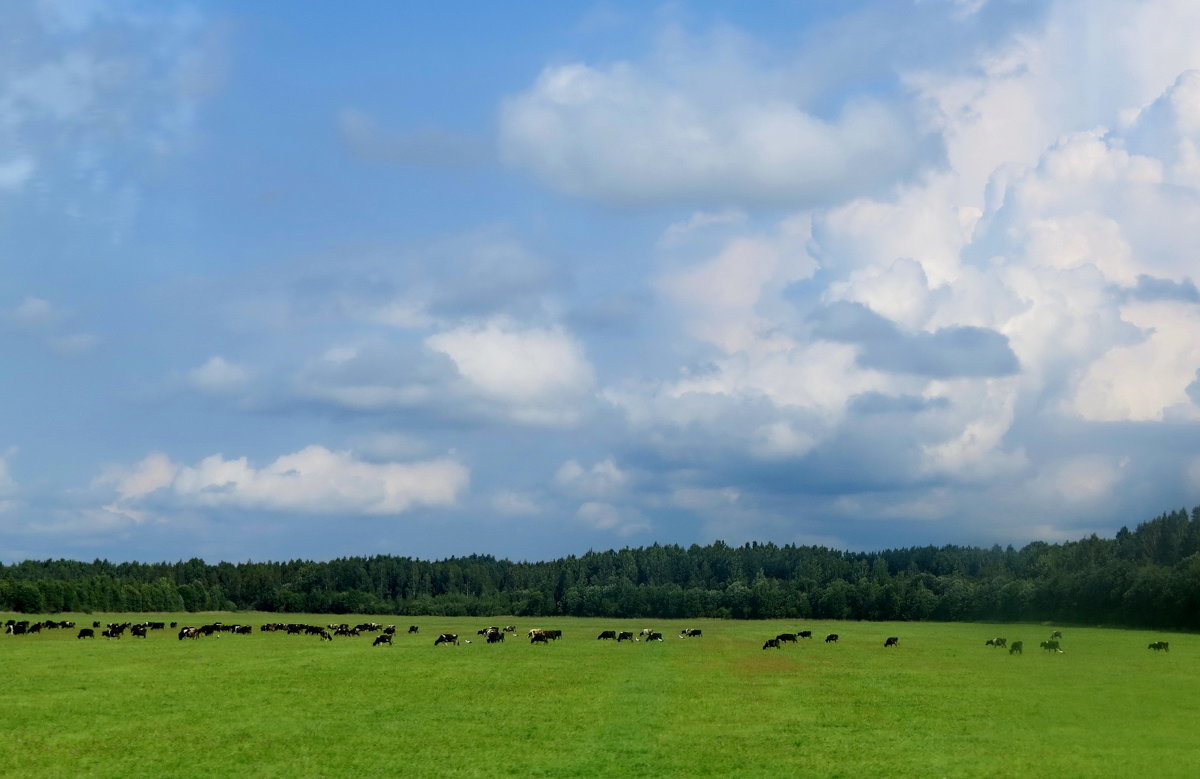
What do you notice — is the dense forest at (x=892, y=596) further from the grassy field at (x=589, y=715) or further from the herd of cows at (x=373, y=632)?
the grassy field at (x=589, y=715)

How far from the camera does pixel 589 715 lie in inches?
1348

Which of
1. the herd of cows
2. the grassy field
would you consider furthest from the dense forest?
the grassy field

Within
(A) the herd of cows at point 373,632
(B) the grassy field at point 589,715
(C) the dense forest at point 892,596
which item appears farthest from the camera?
(C) the dense forest at point 892,596

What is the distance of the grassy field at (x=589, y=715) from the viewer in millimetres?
26109

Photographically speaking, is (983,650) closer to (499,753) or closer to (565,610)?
(499,753)

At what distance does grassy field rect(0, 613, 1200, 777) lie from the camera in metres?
26.1

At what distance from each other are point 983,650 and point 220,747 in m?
56.9

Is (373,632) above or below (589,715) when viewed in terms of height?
below

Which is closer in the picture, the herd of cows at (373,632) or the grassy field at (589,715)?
the grassy field at (589,715)

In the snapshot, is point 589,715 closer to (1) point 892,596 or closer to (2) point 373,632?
(2) point 373,632

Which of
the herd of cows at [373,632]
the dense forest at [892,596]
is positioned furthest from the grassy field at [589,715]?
the dense forest at [892,596]

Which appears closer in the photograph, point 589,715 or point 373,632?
point 589,715

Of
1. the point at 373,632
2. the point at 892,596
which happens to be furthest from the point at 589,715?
the point at 892,596

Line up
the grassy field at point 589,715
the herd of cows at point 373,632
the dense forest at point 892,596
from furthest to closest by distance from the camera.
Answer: the dense forest at point 892,596, the herd of cows at point 373,632, the grassy field at point 589,715
